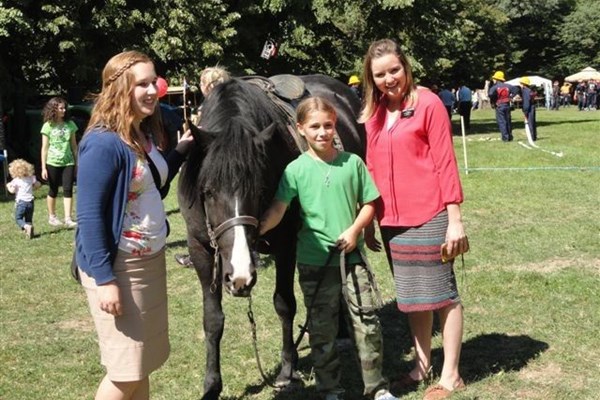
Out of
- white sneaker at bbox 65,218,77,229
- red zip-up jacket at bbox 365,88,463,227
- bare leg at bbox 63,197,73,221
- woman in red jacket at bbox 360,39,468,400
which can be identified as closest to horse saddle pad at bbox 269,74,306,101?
woman in red jacket at bbox 360,39,468,400

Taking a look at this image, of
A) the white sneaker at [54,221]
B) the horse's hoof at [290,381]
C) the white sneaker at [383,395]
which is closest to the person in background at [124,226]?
the white sneaker at [383,395]

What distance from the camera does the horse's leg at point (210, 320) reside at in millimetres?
4227

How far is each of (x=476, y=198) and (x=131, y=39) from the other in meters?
12.8

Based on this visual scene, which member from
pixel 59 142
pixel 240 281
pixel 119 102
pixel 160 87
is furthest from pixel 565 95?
pixel 119 102

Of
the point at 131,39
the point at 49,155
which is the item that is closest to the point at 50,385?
the point at 49,155

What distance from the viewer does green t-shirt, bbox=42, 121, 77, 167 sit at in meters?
9.85

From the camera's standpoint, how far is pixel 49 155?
32.7 feet

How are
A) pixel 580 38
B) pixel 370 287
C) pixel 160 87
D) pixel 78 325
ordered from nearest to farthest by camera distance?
1. pixel 370 287
2. pixel 160 87
3. pixel 78 325
4. pixel 580 38

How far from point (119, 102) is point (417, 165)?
1.67m

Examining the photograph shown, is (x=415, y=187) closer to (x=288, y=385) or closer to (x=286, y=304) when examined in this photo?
(x=286, y=304)

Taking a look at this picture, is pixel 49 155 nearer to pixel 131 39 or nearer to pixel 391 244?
pixel 391 244

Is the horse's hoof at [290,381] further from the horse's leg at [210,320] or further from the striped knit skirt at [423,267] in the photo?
the striped knit skirt at [423,267]

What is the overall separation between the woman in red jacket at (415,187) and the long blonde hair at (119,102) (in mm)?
1446

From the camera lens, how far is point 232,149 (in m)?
3.51
